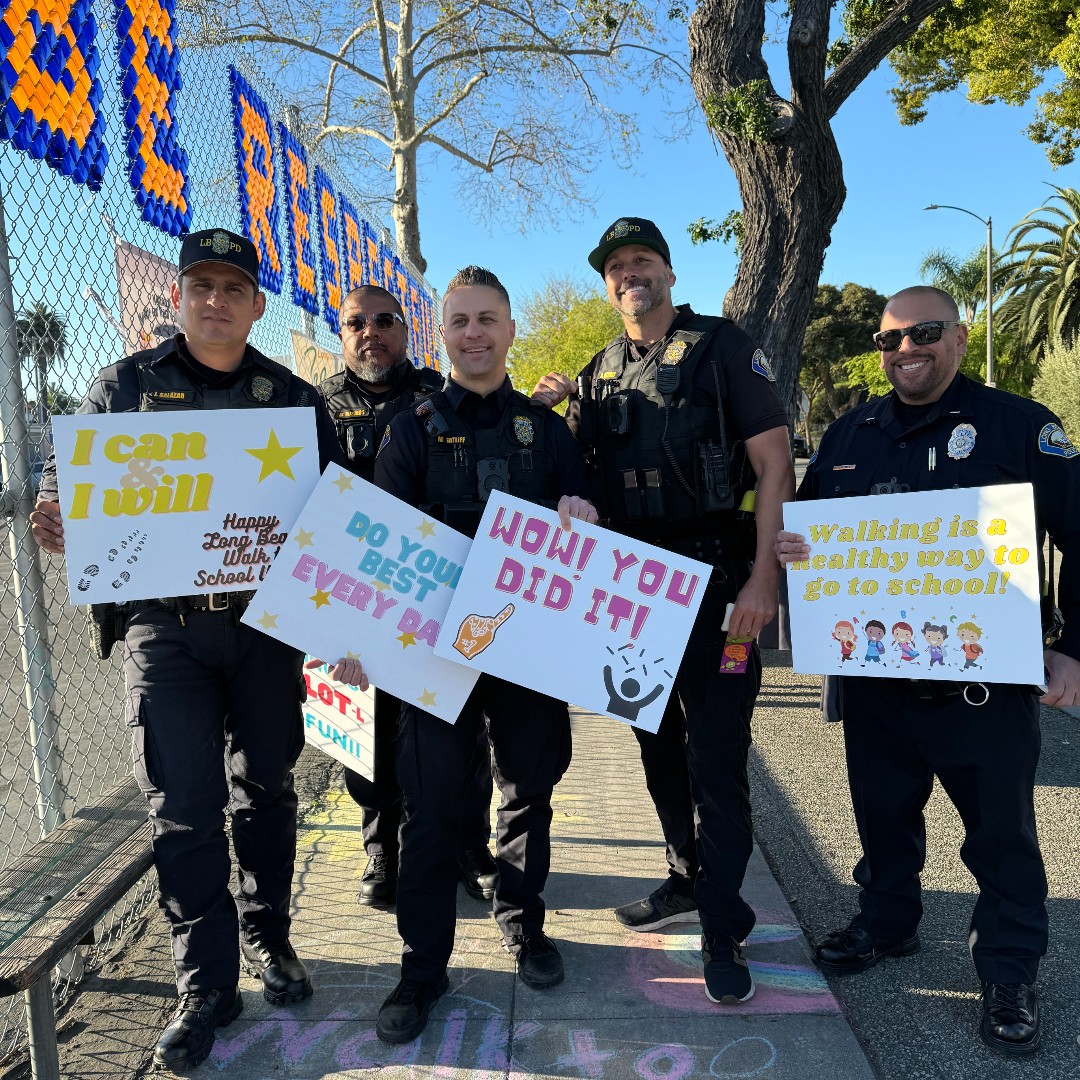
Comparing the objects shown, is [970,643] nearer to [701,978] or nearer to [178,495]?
[701,978]

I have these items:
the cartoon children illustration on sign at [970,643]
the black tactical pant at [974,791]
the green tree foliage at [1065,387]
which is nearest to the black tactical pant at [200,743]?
the black tactical pant at [974,791]

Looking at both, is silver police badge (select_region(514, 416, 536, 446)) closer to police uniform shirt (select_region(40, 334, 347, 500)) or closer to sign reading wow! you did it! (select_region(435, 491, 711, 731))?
sign reading wow! you did it! (select_region(435, 491, 711, 731))

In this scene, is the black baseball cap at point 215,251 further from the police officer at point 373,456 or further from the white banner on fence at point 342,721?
the white banner on fence at point 342,721

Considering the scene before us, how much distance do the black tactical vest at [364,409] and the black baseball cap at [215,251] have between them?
0.82 m

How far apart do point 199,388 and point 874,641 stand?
224cm

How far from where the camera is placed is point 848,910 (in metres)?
3.38

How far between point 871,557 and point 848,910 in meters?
1.52

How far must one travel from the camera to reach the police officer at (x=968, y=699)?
259 cm

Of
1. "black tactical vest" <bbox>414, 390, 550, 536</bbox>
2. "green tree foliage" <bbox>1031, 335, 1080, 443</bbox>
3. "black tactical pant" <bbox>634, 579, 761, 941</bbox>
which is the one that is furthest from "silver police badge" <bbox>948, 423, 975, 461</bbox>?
"green tree foliage" <bbox>1031, 335, 1080, 443</bbox>

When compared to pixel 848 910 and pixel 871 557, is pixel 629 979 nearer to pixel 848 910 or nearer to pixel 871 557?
pixel 848 910

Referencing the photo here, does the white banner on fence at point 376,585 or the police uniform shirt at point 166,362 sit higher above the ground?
the police uniform shirt at point 166,362

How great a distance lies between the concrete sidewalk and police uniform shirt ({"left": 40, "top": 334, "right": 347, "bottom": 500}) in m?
1.73

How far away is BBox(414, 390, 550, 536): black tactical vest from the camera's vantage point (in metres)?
2.79

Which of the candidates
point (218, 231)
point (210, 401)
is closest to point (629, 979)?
point (210, 401)
